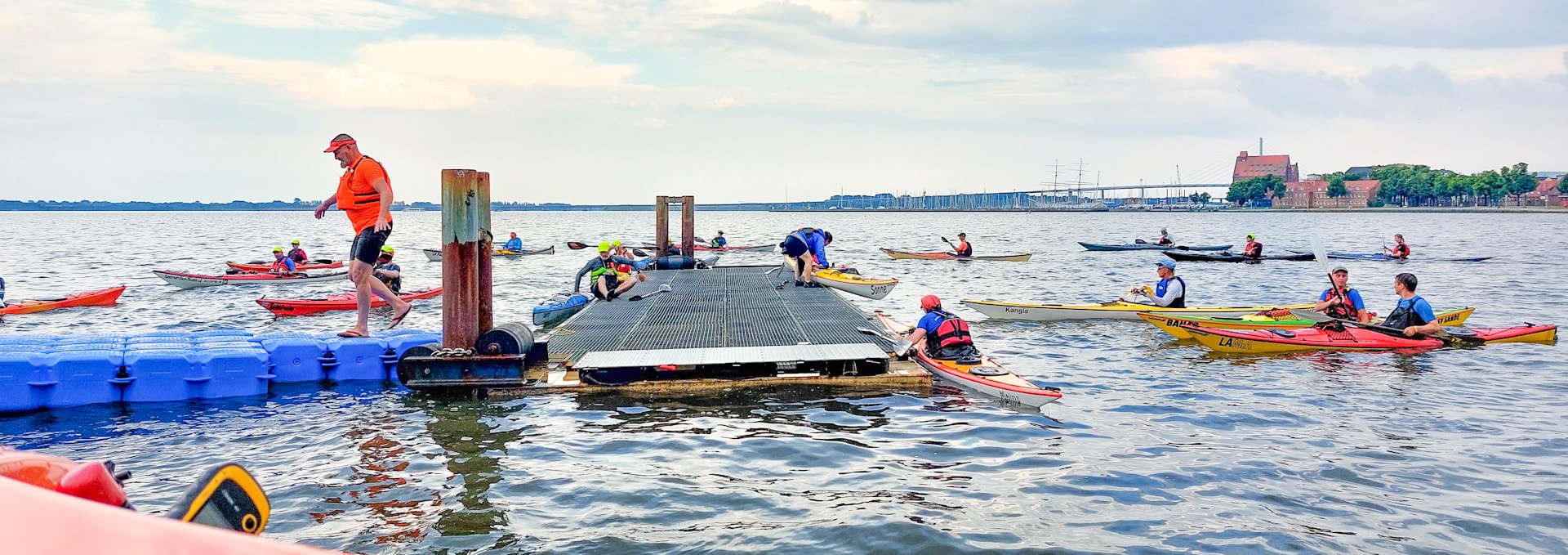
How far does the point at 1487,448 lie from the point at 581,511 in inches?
364

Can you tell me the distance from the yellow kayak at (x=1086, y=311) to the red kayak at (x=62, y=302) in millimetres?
20801

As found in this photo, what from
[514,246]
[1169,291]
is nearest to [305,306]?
[1169,291]

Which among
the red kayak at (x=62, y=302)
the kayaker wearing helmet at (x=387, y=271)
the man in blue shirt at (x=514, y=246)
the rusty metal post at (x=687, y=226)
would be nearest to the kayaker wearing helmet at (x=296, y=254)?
the red kayak at (x=62, y=302)

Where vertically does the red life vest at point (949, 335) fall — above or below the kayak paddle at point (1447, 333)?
above

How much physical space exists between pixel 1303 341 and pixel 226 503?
1653 cm

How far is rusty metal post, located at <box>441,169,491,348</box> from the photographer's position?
11.6 metres

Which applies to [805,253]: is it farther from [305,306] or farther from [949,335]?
[305,306]

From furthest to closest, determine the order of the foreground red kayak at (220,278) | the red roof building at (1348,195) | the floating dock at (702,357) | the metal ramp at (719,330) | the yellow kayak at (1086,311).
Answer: the red roof building at (1348,195), the foreground red kayak at (220,278), the yellow kayak at (1086,311), the metal ramp at (719,330), the floating dock at (702,357)

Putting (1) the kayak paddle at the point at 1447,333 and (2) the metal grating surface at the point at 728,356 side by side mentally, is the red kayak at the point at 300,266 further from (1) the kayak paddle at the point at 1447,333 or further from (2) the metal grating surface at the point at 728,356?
(1) the kayak paddle at the point at 1447,333

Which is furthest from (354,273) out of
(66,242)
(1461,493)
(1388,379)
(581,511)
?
(66,242)

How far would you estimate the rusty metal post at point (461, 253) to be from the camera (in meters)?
11.6

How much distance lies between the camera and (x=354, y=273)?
37.7 feet

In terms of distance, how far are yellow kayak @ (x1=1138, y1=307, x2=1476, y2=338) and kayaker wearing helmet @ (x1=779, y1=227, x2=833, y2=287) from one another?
297 inches

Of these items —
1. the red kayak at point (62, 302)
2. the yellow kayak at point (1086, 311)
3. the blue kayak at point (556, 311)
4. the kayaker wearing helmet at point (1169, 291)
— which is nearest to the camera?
the blue kayak at point (556, 311)
